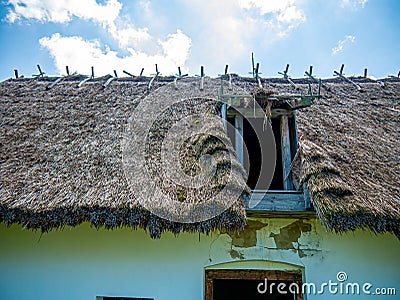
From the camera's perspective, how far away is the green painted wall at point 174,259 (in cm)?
371

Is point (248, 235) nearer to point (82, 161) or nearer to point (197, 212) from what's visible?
point (197, 212)

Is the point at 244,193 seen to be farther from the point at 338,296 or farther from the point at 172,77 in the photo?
the point at 172,77

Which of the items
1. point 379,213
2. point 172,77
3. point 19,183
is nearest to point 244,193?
point 379,213

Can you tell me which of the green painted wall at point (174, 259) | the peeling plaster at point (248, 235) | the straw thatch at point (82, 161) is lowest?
the green painted wall at point (174, 259)

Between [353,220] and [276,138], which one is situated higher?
[276,138]

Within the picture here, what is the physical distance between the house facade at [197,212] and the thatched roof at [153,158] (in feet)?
0.05

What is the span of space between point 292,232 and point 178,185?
1.48 metres

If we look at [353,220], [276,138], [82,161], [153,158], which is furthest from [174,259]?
[276,138]

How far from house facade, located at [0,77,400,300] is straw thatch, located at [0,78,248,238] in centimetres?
2

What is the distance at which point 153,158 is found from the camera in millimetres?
3873

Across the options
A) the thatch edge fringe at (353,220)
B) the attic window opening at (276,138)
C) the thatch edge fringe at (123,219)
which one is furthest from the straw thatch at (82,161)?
the thatch edge fringe at (353,220)

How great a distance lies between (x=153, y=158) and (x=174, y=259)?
3.94 feet

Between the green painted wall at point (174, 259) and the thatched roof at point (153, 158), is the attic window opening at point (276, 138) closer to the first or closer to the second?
the thatched roof at point (153, 158)

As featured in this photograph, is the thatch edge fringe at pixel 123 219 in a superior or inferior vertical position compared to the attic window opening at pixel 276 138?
inferior
